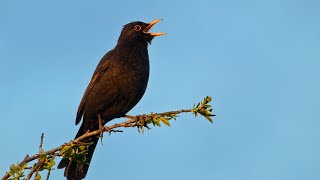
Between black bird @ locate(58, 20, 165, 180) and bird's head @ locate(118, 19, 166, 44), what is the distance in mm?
458

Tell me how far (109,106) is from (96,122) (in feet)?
1.09

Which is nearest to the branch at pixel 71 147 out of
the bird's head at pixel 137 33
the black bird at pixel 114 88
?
the black bird at pixel 114 88

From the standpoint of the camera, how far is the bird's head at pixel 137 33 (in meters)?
8.27

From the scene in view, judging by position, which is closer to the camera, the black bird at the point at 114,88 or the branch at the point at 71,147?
the branch at the point at 71,147

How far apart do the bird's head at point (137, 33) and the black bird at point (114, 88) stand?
1.50 ft

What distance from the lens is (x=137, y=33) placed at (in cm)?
844

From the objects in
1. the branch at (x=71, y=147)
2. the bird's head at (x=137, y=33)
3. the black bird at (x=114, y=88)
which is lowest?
the branch at (x=71, y=147)

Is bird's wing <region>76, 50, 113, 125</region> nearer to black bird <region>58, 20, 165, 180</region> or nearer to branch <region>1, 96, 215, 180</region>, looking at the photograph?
black bird <region>58, 20, 165, 180</region>

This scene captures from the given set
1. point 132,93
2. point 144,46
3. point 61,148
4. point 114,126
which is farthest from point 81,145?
point 144,46

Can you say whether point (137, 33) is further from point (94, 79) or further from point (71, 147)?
point (71, 147)

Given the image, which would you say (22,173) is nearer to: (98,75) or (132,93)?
(132,93)

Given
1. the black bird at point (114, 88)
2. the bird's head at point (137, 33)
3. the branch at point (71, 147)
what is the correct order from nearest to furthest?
the branch at point (71, 147) → the black bird at point (114, 88) → the bird's head at point (137, 33)

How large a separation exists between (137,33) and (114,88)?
5.12ft

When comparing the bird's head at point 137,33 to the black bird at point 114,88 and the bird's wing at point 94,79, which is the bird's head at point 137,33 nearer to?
the black bird at point 114,88
